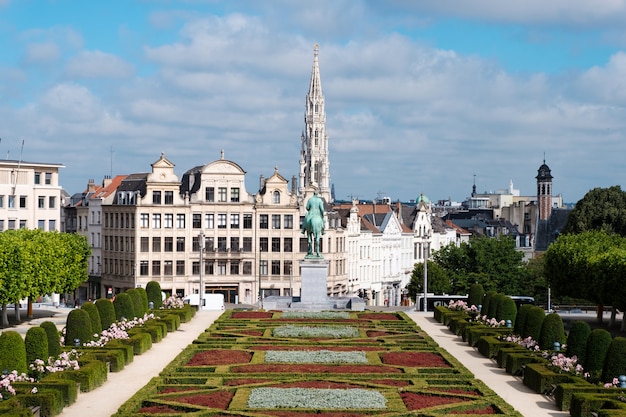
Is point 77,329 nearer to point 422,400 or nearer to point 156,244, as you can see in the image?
point 422,400

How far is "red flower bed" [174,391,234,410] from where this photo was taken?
3706 cm

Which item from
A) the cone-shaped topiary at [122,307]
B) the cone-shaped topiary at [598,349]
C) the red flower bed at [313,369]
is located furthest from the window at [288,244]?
the cone-shaped topiary at [598,349]

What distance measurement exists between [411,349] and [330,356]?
5.80m

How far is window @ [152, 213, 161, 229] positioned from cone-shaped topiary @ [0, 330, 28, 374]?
2941 inches

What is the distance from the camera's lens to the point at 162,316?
218 ft

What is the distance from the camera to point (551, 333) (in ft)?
168

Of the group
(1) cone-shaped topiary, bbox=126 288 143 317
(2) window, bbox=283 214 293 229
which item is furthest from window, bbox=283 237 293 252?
(1) cone-shaped topiary, bbox=126 288 143 317

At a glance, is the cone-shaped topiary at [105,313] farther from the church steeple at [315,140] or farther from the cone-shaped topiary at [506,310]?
the church steeple at [315,140]

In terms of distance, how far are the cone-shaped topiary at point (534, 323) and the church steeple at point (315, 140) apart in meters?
112

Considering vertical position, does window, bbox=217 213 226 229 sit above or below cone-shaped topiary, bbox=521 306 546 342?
above

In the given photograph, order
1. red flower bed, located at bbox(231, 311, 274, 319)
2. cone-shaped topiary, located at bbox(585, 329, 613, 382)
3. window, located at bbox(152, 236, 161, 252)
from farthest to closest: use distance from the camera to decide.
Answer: window, located at bbox(152, 236, 161, 252) → red flower bed, located at bbox(231, 311, 274, 319) → cone-shaped topiary, located at bbox(585, 329, 613, 382)

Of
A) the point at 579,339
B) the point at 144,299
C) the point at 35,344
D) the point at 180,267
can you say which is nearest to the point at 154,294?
the point at 144,299

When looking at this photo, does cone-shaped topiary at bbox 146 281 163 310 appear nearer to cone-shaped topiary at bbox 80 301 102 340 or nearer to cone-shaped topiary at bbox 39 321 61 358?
cone-shaped topiary at bbox 80 301 102 340

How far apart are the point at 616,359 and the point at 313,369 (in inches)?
457
